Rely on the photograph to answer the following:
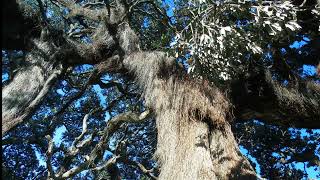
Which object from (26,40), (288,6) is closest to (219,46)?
(288,6)

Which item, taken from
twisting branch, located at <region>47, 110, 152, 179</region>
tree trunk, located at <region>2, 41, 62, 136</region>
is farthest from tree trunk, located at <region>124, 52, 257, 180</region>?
tree trunk, located at <region>2, 41, 62, 136</region>

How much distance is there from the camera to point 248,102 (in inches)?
279

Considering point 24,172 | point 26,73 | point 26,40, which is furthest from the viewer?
point 24,172

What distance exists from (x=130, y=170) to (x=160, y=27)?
5.73m

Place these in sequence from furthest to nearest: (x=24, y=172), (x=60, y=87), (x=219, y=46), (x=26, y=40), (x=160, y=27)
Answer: (x=24, y=172) < (x=60, y=87) < (x=160, y=27) < (x=26, y=40) < (x=219, y=46)

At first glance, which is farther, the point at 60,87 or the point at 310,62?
the point at 60,87

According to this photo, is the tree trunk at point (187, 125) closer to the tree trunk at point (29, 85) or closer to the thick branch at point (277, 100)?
the thick branch at point (277, 100)

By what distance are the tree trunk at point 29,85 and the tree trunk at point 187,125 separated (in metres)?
1.46

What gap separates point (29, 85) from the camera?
6.63m

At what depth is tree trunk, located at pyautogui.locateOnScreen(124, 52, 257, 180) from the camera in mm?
5699

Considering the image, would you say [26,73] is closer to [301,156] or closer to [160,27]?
[160,27]

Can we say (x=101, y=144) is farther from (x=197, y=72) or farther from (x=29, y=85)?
(x=197, y=72)

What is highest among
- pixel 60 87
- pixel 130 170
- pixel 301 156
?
pixel 60 87

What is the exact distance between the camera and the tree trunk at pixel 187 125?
5.70m
